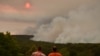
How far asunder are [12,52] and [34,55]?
1421 inches

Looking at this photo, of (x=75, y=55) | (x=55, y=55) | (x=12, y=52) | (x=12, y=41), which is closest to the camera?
(x=55, y=55)

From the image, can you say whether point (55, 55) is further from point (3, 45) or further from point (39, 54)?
point (3, 45)

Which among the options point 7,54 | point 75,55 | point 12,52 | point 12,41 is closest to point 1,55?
point 7,54

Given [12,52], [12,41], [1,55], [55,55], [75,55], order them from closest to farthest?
1. [55,55]
2. [1,55]
3. [12,52]
4. [12,41]
5. [75,55]

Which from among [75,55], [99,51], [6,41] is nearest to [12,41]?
[6,41]

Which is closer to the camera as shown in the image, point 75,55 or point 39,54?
point 39,54

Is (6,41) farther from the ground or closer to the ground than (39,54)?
farther from the ground

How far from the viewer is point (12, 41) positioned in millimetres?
60031

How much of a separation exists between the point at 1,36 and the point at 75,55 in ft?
193

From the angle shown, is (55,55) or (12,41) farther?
(12,41)

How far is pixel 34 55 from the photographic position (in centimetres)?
2059

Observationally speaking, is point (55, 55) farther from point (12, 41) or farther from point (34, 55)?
point (12, 41)

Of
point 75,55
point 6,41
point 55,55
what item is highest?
point 75,55

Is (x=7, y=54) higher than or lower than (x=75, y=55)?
lower
